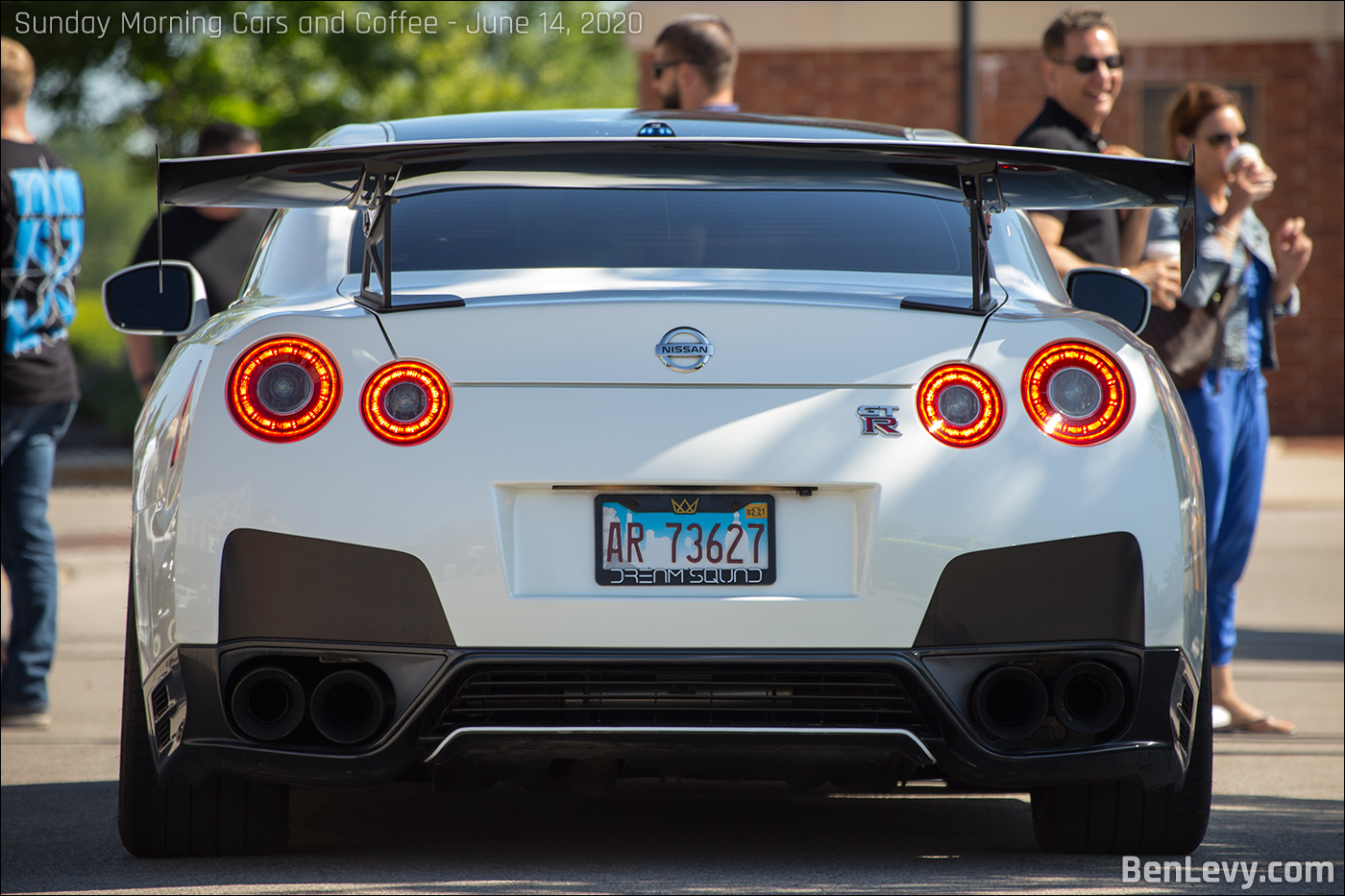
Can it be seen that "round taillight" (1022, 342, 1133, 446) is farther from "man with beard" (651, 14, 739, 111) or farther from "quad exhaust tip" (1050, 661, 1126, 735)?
"man with beard" (651, 14, 739, 111)

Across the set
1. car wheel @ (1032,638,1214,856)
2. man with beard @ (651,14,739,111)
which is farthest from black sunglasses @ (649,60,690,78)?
car wheel @ (1032,638,1214,856)

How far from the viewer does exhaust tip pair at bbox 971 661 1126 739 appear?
3.23 m

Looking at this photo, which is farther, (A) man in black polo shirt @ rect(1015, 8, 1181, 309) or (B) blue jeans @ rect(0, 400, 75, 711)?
(B) blue jeans @ rect(0, 400, 75, 711)

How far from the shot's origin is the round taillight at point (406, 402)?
3211mm

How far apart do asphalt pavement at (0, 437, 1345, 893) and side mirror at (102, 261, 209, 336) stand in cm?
123

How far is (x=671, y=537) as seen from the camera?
3.20 meters

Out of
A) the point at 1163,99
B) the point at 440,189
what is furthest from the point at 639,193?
the point at 1163,99

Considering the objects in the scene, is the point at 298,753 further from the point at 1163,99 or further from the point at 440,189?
the point at 1163,99

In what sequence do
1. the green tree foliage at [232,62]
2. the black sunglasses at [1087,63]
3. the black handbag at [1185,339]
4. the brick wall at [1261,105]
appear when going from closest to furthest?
the black handbag at [1185,339], the black sunglasses at [1087,63], the green tree foliage at [232,62], the brick wall at [1261,105]

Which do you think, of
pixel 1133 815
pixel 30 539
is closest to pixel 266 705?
pixel 1133 815

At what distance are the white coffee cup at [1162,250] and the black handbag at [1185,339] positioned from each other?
265 mm

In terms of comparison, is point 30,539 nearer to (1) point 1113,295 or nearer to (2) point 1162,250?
(1) point 1113,295

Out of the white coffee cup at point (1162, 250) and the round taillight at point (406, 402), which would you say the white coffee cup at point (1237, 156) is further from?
the round taillight at point (406, 402)

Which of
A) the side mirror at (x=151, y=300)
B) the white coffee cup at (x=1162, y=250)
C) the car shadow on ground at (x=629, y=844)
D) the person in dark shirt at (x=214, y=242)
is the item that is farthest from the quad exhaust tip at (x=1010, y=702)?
the person in dark shirt at (x=214, y=242)
